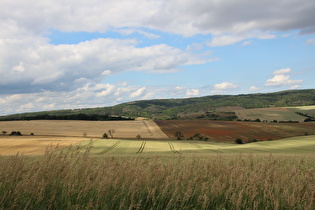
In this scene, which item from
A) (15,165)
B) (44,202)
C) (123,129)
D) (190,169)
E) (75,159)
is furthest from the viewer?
(123,129)

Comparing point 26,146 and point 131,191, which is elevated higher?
point 131,191

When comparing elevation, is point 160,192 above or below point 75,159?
below

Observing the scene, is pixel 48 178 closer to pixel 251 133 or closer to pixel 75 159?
pixel 75 159

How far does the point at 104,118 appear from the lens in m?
117

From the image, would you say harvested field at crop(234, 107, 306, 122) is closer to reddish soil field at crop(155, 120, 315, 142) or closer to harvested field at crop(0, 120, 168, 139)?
reddish soil field at crop(155, 120, 315, 142)

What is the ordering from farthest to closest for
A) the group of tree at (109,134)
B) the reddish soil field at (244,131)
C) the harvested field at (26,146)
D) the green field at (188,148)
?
the group of tree at (109,134) → the reddish soil field at (244,131) → the harvested field at (26,146) → the green field at (188,148)

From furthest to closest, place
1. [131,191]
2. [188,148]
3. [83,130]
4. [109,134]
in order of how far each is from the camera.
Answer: [83,130], [109,134], [188,148], [131,191]

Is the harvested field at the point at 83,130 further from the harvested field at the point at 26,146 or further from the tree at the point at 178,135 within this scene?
the harvested field at the point at 26,146

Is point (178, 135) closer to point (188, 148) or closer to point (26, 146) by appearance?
point (188, 148)

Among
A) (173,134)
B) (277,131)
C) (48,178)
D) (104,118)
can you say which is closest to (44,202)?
(48,178)

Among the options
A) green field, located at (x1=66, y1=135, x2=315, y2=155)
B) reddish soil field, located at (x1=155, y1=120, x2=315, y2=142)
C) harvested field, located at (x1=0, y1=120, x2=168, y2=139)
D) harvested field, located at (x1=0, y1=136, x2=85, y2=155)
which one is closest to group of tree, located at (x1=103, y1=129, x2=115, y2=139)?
harvested field, located at (x1=0, y1=120, x2=168, y2=139)

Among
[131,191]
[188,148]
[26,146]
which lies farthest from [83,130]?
[131,191]

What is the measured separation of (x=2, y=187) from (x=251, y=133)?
76.9 meters

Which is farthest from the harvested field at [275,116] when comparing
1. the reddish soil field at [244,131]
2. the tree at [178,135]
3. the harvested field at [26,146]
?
the harvested field at [26,146]
